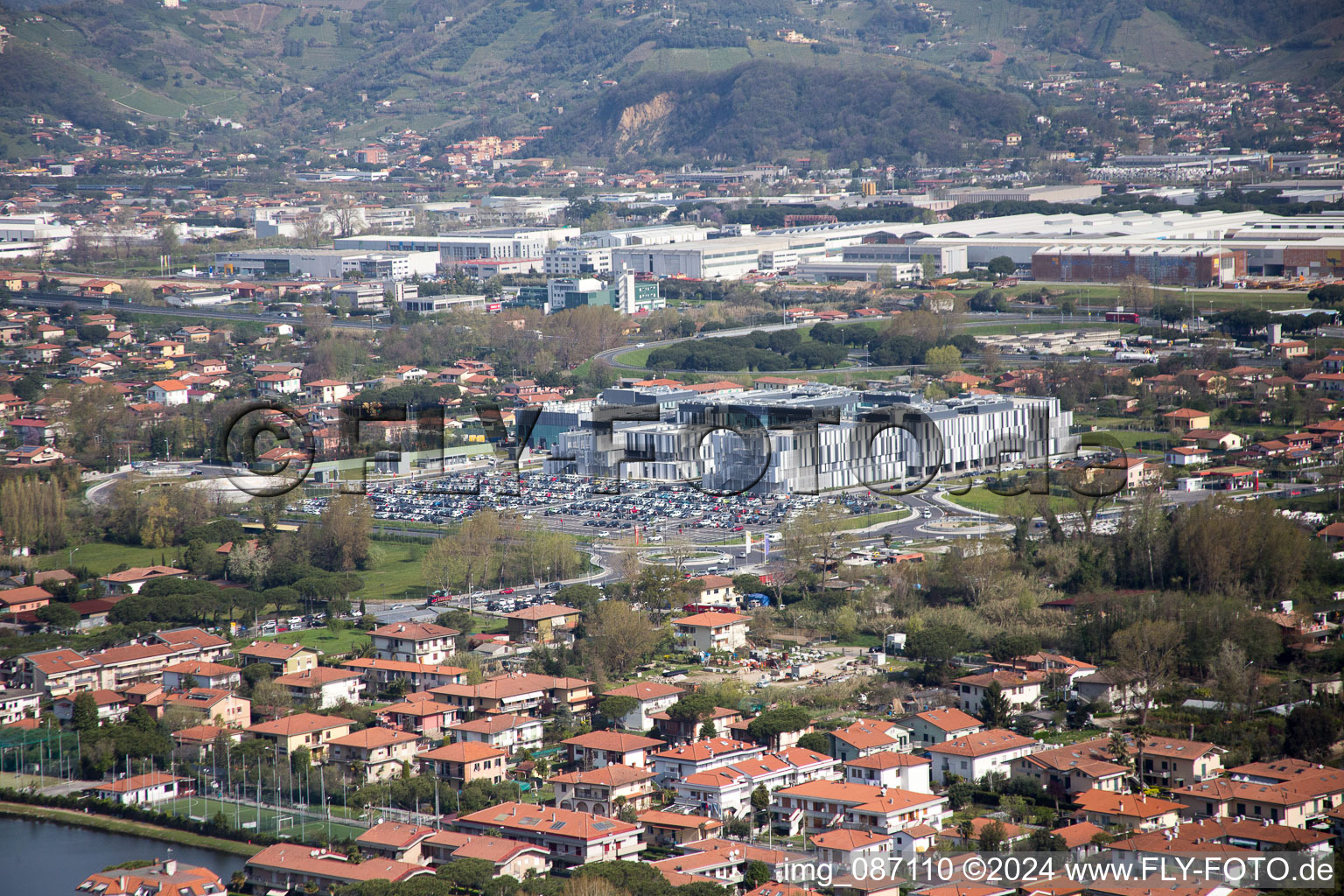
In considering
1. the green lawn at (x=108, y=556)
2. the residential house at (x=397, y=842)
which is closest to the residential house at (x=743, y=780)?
the residential house at (x=397, y=842)

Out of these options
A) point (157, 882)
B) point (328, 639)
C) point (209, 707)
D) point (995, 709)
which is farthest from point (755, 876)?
point (328, 639)

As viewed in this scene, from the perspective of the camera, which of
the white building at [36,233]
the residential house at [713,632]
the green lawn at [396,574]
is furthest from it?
the white building at [36,233]

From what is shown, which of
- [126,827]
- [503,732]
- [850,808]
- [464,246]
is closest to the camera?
[850,808]

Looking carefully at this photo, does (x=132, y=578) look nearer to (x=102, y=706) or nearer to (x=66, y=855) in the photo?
(x=102, y=706)

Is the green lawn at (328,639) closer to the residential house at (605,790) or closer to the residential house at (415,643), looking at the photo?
the residential house at (415,643)

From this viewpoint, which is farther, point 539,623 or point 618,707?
point 539,623

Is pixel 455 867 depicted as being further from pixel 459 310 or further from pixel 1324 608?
pixel 459 310
